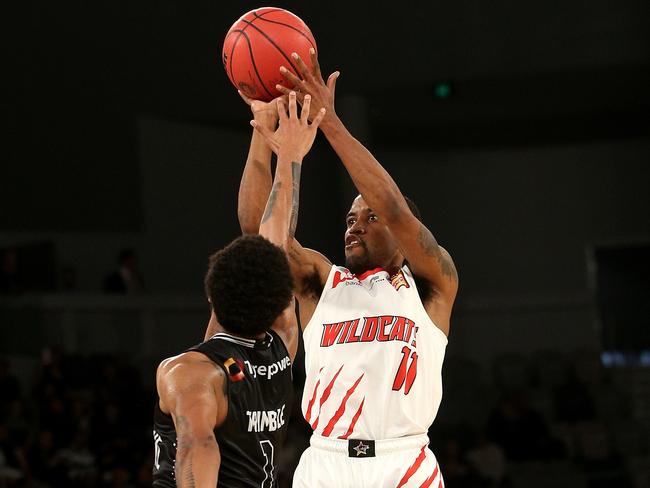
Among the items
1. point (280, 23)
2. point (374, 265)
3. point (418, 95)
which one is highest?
point (418, 95)

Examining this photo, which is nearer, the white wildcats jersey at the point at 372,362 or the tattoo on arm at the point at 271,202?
the tattoo on arm at the point at 271,202

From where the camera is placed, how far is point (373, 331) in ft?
16.0

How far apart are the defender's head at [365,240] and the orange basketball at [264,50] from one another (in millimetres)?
715

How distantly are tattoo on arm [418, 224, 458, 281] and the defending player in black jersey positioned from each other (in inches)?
52.2

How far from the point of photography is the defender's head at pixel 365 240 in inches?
202

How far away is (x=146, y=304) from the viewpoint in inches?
583

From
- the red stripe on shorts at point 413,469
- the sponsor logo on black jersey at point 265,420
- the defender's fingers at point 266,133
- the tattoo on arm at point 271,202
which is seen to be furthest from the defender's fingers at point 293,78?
the red stripe on shorts at point 413,469

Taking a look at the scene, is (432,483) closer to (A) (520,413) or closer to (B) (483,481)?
(B) (483,481)

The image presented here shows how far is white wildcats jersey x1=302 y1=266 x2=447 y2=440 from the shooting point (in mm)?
4816

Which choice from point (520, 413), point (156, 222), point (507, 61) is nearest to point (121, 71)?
point (156, 222)

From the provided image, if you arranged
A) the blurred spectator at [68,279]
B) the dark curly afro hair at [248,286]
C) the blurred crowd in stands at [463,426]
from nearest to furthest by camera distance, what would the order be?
1. the dark curly afro hair at [248,286]
2. the blurred crowd in stands at [463,426]
3. the blurred spectator at [68,279]

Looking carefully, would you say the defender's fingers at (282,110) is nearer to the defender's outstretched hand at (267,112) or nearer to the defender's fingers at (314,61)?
the defender's outstretched hand at (267,112)

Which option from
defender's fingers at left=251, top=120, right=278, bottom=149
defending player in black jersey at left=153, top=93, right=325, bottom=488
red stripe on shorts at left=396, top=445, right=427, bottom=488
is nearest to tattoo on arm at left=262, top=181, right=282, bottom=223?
defender's fingers at left=251, top=120, right=278, bottom=149

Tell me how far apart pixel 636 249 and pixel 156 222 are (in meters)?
7.91
